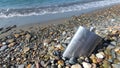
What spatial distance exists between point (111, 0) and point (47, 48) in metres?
13.7

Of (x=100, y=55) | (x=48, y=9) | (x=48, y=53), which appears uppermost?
(x=100, y=55)

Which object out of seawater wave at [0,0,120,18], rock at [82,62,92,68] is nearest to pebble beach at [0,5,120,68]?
rock at [82,62,92,68]

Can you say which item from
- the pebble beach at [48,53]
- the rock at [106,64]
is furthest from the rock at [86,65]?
the rock at [106,64]

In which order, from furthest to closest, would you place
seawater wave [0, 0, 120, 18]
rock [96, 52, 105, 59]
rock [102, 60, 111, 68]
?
seawater wave [0, 0, 120, 18]
rock [96, 52, 105, 59]
rock [102, 60, 111, 68]

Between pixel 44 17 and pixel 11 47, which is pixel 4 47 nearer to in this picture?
pixel 11 47

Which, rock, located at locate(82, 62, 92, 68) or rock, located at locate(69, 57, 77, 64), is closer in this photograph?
rock, located at locate(82, 62, 92, 68)

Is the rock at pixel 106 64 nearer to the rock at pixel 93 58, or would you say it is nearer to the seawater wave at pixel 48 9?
the rock at pixel 93 58

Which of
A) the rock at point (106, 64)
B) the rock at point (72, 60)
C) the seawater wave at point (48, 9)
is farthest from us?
the seawater wave at point (48, 9)

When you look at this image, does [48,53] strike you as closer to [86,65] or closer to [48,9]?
[86,65]

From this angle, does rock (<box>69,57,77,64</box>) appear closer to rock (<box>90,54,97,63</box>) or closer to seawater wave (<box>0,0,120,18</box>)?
rock (<box>90,54,97,63</box>)

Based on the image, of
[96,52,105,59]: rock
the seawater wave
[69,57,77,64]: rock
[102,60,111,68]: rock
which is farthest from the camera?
the seawater wave

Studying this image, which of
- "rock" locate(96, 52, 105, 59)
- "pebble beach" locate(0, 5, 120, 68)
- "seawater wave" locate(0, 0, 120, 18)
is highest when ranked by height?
"rock" locate(96, 52, 105, 59)

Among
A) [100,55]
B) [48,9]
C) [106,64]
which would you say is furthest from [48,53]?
[48,9]

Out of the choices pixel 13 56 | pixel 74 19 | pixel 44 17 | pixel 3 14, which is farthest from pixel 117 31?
pixel 3 14
